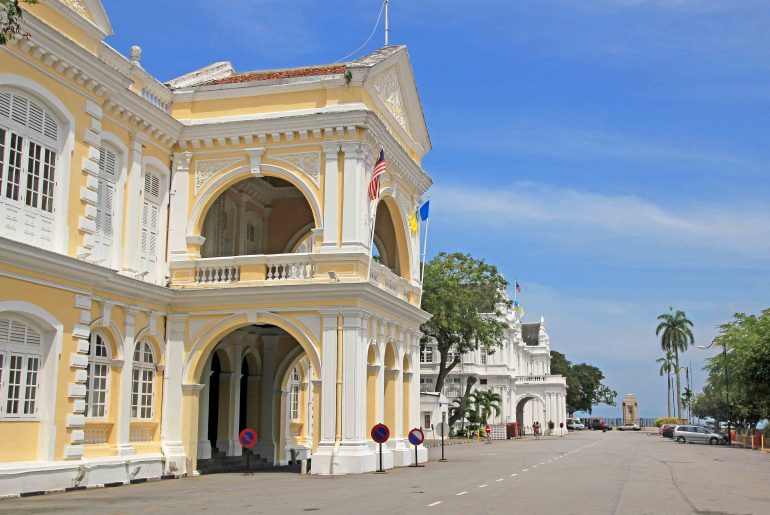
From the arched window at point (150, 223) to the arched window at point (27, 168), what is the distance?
4.42 metres

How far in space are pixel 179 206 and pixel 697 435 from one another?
4569 cm

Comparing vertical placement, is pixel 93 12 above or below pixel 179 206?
above

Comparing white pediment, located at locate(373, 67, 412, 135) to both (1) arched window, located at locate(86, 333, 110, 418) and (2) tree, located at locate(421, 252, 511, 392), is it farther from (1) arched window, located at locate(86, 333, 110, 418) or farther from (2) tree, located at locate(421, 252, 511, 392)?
(2) tree, located at locate(421, 252, 511, 392)

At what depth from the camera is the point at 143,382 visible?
22594 mm

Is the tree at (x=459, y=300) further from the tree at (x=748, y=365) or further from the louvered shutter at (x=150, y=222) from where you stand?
the louvered shutter at (x=150, y=222)

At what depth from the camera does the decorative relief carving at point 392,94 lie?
2555 cm

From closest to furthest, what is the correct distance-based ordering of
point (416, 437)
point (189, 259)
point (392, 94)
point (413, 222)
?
point (189, 259)
point (416, 437)
point (392, 94)
point (413, 222)

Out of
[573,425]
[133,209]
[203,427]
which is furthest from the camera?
[573,425]

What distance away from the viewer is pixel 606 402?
118250mm

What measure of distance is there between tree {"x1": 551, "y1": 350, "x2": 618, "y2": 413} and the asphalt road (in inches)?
3396

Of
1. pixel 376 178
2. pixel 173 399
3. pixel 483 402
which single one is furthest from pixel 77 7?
pixel 483 402

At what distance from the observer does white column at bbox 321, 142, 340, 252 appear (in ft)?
75.5

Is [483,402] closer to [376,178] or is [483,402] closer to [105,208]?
[376,178]

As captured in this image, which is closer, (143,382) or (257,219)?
(143,382)
